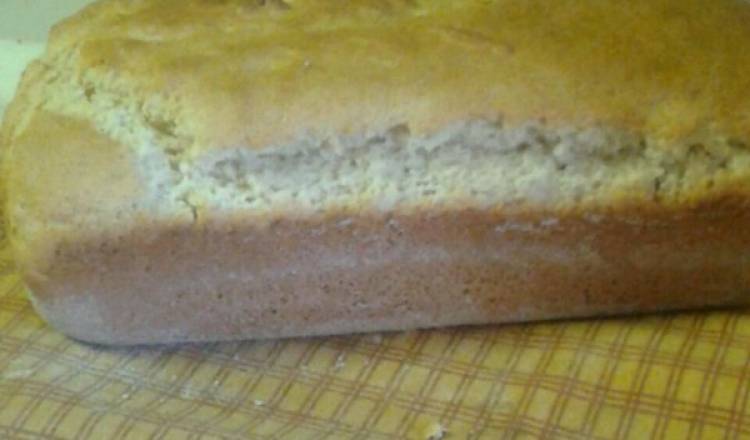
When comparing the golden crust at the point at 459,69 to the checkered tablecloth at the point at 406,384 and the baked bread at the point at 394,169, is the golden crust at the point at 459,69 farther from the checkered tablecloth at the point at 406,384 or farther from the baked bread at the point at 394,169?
the checkered tablecloth at the point at 406,384

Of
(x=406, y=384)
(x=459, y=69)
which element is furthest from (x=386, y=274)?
(x=459, y=69)

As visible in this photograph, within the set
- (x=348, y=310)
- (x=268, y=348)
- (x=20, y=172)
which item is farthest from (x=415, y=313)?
(x=20, y=172)

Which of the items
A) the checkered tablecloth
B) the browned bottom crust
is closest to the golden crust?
the browned bottom crust

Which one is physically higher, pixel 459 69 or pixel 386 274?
pixel 459 69

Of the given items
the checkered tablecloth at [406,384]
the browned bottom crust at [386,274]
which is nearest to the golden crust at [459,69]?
the browned bottom crust at [386,274]

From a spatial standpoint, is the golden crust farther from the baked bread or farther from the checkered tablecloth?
the checkered tablecloth

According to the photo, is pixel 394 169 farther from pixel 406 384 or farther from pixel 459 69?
pixel 406 384

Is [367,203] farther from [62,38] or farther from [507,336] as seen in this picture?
[62,38]
